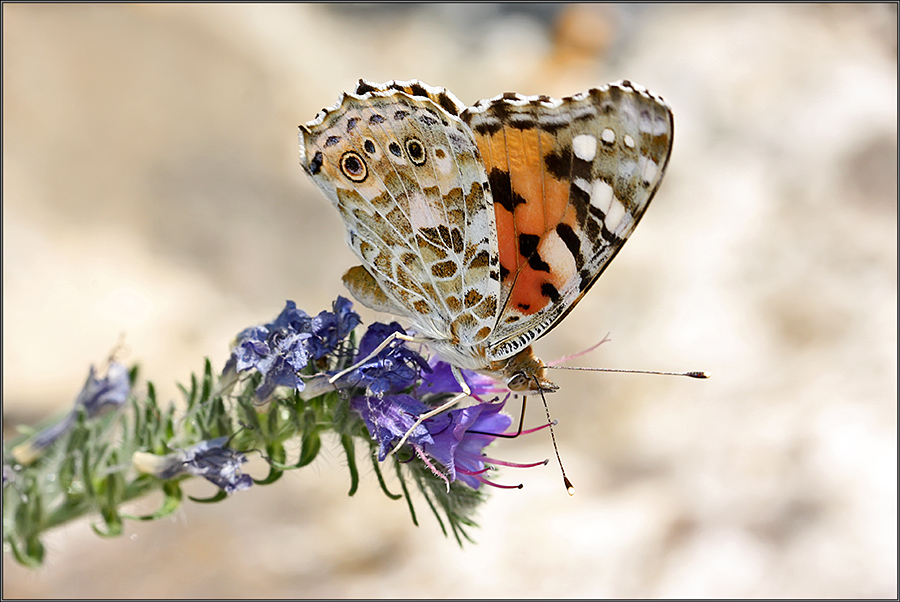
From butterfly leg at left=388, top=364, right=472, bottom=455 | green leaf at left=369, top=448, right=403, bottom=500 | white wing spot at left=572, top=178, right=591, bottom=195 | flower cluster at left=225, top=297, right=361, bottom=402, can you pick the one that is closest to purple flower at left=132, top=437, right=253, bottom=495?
flower cluster at left=225, top=297, right=361, bottom=402

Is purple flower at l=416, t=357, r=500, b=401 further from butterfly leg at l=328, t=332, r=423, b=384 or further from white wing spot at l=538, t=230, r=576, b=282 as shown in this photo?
white wing spot at l=538, t=230, r=576, b=282

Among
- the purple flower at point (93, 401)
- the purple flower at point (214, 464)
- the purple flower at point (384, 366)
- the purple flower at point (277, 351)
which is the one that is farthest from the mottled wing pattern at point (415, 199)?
the purple flower at point (93, 401)

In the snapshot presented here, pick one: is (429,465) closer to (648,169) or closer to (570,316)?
(648,169)

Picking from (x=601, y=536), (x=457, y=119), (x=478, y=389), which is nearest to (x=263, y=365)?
(x=478, y=389)

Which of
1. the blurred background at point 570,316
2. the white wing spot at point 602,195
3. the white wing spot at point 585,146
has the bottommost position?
the blurred background at point 570,316

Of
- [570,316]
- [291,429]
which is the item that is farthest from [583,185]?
[570,316]

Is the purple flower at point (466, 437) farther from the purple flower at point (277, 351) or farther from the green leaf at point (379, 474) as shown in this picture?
the purple flower at point (277, 351)

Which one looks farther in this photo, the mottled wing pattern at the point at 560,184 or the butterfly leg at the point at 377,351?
the butterfly leg at the point at 377,351
